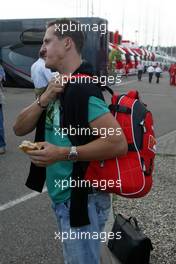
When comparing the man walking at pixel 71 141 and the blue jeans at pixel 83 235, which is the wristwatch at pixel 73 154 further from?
the blue jeans at pixel 83 235

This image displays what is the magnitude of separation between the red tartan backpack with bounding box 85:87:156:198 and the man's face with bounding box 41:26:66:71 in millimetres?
355

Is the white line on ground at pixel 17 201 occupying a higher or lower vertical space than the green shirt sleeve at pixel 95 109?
lower

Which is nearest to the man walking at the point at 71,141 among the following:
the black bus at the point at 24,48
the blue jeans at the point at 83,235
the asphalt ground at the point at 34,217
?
the blue jeans at the point at 83,235

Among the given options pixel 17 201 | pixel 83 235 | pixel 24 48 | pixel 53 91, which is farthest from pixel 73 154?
pixel 24 48

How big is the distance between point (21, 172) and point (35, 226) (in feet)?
7.11

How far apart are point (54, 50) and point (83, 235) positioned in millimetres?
989

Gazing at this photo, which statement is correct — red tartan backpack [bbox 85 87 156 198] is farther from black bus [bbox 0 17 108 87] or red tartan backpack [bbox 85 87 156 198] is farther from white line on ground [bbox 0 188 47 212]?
black bus [bbox 0 17 108 87]

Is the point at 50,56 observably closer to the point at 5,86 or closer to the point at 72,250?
the point at 72,250

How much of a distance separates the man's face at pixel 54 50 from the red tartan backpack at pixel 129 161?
35cm

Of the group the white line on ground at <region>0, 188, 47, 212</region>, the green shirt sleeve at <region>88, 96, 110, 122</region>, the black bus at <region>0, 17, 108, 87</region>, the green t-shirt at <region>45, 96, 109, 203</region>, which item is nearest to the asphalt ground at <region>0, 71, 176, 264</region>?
the white line on ground at <region>0, 188, 47, 212</region>

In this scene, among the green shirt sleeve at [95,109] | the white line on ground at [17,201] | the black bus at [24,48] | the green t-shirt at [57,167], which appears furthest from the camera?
the black bus at [24,48]

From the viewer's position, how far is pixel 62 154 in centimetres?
219

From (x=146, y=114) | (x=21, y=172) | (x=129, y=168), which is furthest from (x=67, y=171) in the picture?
(x=21, y=172)

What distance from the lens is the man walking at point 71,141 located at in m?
2.19
